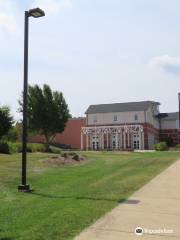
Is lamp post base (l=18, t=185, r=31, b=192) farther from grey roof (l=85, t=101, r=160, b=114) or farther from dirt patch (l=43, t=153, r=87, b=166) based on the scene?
grey roof (l=85, t=101, r=160, b=114)

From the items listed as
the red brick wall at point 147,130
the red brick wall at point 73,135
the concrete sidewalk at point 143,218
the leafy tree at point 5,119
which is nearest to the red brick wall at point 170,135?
the red brick wall at point 147,130

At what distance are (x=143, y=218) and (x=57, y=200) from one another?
2.51m

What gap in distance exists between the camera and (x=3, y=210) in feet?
28.4

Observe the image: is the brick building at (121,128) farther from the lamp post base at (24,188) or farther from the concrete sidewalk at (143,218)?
the concrete sidewalk at (143,218)

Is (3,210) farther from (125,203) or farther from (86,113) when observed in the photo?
(86,113)

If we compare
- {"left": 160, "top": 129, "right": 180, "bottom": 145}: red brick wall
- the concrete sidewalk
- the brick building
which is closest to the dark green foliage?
the concrete sidewalk

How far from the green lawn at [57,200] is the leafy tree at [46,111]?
24383 mm

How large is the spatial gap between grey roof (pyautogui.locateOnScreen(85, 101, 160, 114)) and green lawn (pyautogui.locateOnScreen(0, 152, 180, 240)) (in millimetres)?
50548

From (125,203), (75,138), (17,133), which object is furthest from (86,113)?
(125,203)

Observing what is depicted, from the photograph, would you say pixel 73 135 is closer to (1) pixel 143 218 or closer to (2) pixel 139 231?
(1) pixel 143 218

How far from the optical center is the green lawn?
7.05 meters

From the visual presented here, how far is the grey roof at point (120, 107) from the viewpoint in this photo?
66.0 meters

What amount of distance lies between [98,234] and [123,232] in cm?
47

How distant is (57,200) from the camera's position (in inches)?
386
